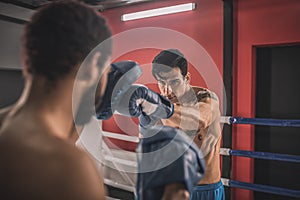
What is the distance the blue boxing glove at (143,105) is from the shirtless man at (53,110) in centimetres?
55

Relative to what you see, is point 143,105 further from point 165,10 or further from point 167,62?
point 165,10

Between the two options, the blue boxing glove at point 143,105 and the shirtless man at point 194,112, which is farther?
the shirtless man at point 194,112

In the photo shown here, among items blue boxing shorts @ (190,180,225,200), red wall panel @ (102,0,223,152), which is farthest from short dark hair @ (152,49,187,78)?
red wall panel @ (102,0,223,152)

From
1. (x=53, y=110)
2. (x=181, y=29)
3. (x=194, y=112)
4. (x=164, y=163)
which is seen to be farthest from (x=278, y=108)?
(x=53, y=110)

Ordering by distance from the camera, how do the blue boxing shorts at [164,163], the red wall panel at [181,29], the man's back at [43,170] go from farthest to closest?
the red wall panel at [181,29] < the blue boxing shorts at [164,163] < the man's back at [43,170]

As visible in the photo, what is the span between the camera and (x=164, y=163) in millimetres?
718

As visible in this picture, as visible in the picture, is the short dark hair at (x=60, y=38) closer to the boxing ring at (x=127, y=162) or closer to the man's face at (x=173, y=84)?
the man's face at (x=173, y=84)

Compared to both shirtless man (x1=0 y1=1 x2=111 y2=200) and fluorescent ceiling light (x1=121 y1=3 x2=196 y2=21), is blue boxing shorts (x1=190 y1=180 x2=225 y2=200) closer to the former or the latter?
shirtless man (x1=0 y1=1 x2=111 y2=200)

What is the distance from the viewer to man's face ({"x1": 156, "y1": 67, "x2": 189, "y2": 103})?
75.3 inches

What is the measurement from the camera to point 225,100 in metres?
3.33

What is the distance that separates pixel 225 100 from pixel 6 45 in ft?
9.58

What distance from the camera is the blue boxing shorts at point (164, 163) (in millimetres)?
688

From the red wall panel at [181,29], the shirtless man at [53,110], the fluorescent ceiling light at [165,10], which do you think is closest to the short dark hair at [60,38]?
the shirtless man at [53,110]

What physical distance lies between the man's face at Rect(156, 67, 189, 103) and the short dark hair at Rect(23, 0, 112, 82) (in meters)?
1.27
